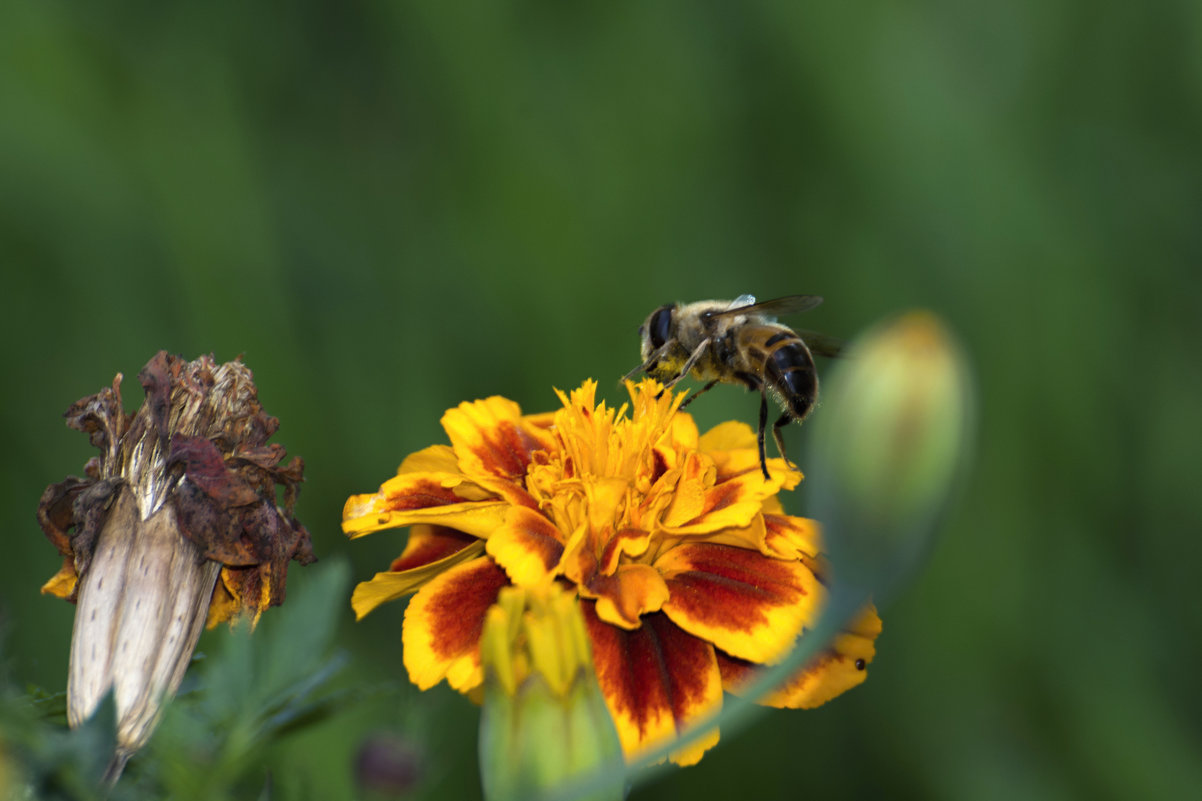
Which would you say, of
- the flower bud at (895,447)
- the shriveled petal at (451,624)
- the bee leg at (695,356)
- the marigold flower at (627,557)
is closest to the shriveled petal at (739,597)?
the marigold flower at (627,557)

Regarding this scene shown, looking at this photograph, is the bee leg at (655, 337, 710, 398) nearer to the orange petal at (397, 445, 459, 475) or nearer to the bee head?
the bee head

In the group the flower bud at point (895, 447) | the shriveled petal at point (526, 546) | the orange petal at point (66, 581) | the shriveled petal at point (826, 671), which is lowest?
the shriveled petal at point (826, 671)

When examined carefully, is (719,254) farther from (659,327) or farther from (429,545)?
(429,545)

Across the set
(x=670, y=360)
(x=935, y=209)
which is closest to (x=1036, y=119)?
(x=935, y=209)

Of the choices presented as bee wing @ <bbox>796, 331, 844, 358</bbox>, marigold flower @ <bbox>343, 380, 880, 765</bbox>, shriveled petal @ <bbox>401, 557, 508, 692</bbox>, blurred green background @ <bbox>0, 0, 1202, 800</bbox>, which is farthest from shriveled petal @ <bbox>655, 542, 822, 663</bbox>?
blurred green background @ <bbox>0, 0, 1202, 800</bbox>

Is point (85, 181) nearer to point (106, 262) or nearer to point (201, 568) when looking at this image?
point (106, 262)

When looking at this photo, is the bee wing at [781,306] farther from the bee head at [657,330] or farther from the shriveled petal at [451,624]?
the shriveled petal at [451,624]
